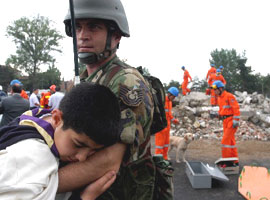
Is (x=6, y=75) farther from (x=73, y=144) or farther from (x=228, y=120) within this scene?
A: (x=73, y=144)

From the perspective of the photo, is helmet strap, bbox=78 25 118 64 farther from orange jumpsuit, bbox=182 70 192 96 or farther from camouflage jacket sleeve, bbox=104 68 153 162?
orange jumpsuit, bbox=182 70 192 96

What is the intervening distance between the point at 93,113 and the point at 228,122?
5993 mm

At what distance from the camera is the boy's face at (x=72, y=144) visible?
1.05 m

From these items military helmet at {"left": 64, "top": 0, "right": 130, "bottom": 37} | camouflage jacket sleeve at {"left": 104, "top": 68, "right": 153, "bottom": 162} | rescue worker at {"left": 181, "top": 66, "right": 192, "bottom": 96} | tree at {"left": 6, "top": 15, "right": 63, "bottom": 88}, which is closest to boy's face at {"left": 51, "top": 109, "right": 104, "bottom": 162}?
camouflage jacket sleeve at {"left": 104, "top": 68, "right": 153, "bottom": 162}

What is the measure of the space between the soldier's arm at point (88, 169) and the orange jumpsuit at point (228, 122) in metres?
5.65

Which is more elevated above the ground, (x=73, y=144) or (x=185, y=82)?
(x=73, y=144)

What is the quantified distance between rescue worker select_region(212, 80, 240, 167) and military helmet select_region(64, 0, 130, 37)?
527cm

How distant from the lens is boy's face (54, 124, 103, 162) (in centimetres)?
105

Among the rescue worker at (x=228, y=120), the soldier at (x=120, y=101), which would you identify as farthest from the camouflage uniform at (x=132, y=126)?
the rescue worker at (x=228, y=120)

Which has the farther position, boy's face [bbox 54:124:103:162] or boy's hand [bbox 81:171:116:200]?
boy's hand [bbox 81:171:116:200]

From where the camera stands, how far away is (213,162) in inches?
282

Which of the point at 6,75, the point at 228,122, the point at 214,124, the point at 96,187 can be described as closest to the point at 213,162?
the point at 228,122

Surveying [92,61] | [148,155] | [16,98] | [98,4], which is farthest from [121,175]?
[16,98]

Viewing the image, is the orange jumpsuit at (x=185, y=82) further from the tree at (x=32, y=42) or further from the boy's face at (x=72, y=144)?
the tree at (x=32, y=42)
